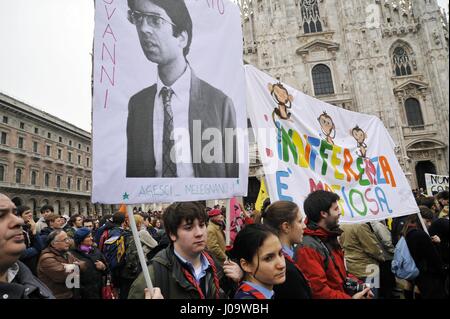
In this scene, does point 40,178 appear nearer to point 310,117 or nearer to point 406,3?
point 310,117

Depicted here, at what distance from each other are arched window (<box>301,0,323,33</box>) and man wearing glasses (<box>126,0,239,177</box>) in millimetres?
26740

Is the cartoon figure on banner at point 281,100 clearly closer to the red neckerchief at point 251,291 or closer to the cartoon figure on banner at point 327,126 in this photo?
the cartoon figure on banner at point 327,126

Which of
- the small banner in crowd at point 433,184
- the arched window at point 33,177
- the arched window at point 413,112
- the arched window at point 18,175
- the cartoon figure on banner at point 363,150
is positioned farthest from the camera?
the arched window at point 33,177

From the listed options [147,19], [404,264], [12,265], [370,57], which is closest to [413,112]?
[370,57]

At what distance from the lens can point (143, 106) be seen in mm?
2055

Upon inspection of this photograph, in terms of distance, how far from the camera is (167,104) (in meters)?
2.21

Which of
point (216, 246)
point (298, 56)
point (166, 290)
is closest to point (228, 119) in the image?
point (166, 290)

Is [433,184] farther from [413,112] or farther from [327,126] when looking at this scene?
[413,112]

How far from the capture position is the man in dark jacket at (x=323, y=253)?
217 centimetres

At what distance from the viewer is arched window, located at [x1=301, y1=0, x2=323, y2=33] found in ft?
85.3

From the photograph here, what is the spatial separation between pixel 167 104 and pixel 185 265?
3.73 ft

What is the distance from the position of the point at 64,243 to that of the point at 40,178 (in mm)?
36436

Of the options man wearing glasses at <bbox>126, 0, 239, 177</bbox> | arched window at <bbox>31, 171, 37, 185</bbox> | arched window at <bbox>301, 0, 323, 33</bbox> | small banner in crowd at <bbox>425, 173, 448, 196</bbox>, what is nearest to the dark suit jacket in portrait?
man wearing glasses at <bbox>126, 0, 239, 177</bbox>

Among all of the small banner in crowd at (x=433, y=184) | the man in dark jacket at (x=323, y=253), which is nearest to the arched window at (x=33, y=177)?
the small banner in crowd at (x=433, y=184)
